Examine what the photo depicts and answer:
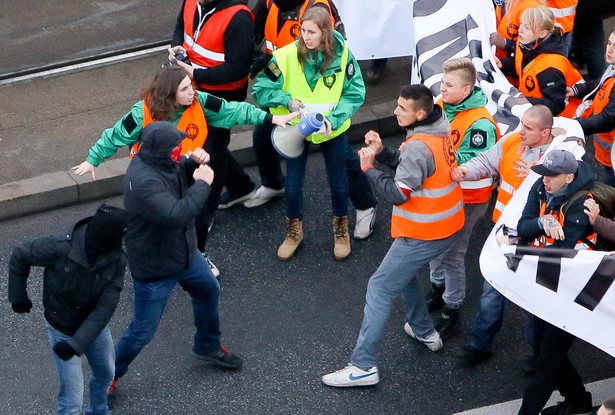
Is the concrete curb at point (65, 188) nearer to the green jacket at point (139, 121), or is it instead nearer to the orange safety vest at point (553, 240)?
the green jacket at point (139, 121)

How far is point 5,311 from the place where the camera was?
6820 mm

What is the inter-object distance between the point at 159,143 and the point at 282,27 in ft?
7.13

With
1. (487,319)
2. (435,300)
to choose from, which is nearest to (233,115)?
(435,300)

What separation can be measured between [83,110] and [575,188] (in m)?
4.68

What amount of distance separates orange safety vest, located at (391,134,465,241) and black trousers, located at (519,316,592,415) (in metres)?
0.70

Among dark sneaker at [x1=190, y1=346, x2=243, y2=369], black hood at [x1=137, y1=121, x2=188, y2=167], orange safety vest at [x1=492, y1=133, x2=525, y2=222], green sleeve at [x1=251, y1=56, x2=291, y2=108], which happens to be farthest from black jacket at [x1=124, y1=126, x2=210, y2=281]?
orange safety vest at [x1=492, y1=133, x2=525, y2=222]

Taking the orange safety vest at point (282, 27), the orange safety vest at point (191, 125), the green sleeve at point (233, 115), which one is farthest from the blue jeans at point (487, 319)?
the orange safety vest at point (282, 27)

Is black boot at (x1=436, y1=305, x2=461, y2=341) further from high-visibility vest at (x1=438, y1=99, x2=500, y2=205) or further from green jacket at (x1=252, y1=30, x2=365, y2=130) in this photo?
green jacket at (x1=252, y1=30, x2=365, y2=130)

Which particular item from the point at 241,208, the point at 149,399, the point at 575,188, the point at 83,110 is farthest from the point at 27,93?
the point at 575,188

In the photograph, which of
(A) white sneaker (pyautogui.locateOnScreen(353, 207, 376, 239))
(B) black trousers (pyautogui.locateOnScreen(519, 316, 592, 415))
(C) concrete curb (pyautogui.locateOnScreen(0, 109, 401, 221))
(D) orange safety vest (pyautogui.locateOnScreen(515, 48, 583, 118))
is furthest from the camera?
(C) concrete curb (pyautogui.locateOnScreen(0, 109, 401, 221))

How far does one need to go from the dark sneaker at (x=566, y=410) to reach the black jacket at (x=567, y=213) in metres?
1.05

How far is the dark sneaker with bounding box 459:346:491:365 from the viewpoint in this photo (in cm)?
641

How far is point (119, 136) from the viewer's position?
20.9ft

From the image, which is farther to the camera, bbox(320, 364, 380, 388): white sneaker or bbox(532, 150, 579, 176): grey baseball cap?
bbox(320, 364, 380, 388): white sneaker
